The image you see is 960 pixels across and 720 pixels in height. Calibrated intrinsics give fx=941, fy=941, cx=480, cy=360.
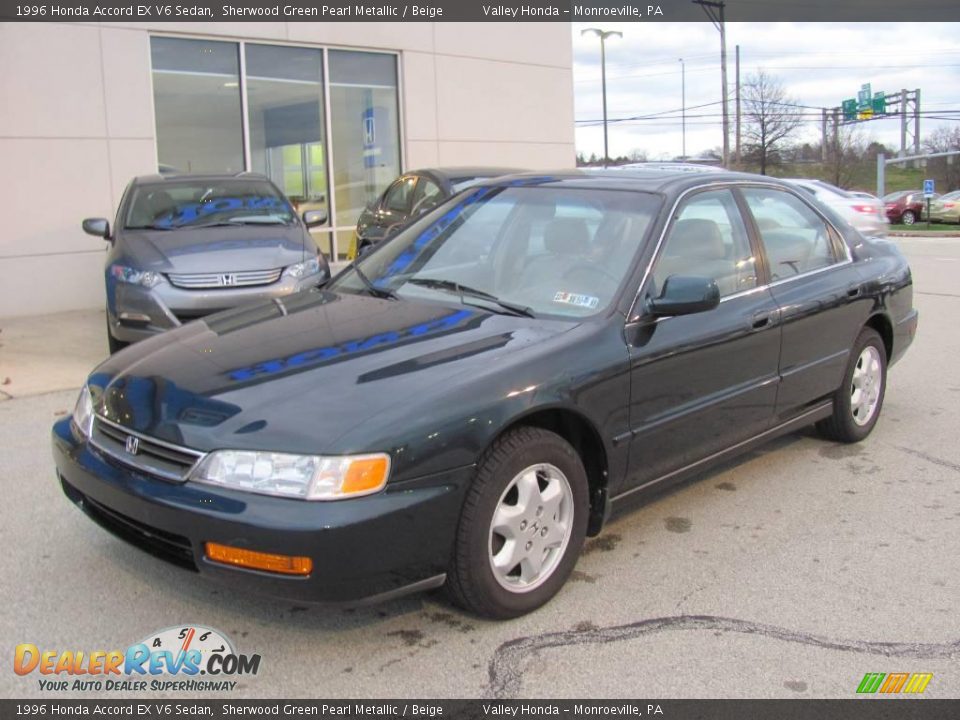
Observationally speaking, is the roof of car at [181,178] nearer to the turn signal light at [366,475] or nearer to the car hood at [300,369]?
the car hood at [300,369]

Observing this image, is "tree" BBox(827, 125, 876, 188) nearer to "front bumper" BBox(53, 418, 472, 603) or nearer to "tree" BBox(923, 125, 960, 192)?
"tree" BBox(923, 125, 960, 192)

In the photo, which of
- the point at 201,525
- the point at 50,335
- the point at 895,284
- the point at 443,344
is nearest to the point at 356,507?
the point at 201,525

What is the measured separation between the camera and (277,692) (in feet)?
9.69

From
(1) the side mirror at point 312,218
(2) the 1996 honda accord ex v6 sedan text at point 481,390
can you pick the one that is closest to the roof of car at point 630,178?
(2) the 1996 honda accord ex v6 sedan text at point 481,390

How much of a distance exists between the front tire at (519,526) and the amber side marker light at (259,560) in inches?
21.3

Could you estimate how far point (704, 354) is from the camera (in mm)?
4102

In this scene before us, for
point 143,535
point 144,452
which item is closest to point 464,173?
point 144,452

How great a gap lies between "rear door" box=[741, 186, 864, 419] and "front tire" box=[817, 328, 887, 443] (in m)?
0.16

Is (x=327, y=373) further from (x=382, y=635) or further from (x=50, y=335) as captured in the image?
(x=50, y=335)

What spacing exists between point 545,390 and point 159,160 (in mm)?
10103

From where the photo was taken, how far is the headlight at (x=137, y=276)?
285 inches

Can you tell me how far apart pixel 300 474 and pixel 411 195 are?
330 inches

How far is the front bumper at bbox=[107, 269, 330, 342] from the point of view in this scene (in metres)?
7.11

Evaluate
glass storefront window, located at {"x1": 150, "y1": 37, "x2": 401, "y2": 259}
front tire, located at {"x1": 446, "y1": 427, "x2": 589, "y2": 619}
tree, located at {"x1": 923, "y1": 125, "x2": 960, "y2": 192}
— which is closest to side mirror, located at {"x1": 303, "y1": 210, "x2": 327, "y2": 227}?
glass storefront window, located at {"x1": 150, "y1": 37, "x2": 401, "y2": 259}
